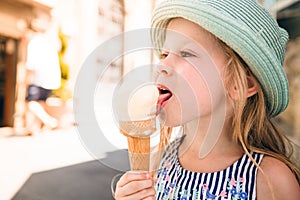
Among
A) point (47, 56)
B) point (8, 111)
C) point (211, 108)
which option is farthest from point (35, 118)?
point (211, 108)

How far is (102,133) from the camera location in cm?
60

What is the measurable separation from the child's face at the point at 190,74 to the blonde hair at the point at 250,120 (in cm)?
3

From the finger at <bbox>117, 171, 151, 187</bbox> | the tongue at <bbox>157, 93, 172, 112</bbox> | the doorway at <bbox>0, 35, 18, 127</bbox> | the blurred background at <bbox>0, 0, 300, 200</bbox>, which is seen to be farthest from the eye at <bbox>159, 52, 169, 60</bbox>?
the doorway at <bbox>0, 35, 18, 127</bbox>

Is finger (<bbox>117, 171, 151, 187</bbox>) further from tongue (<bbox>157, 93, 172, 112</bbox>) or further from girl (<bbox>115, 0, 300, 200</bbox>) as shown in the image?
tongue (<bbox>157, 93, 172, 112</bbox>)

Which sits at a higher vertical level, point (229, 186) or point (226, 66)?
point (226, 66)

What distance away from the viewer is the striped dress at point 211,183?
69 centimetres

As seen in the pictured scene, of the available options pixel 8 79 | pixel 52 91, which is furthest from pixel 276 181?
pixel 8 79

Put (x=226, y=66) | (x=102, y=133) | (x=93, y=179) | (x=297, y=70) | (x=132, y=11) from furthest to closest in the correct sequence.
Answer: (x=93, y=179) < (x=132, y=11) < (x=297, y=70) < (x=226, y=66) < (x=102, y=133)

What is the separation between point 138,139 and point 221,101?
0.71 feet

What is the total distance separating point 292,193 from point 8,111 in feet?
6.20

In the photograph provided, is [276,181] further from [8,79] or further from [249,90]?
[8,79]

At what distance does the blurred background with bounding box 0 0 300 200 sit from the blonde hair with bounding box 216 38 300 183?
3.62 feet

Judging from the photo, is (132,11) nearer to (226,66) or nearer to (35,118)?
(35,118)

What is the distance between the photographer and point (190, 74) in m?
0.65
